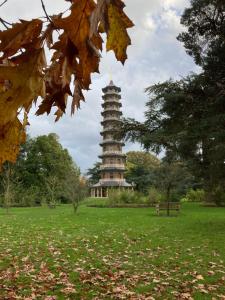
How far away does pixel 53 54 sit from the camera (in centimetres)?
86

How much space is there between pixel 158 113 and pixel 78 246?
5096 millimetres

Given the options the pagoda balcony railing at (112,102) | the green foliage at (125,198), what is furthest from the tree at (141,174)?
the green foliage at (125,198)

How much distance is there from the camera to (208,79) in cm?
1156

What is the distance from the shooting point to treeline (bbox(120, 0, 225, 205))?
427 inches

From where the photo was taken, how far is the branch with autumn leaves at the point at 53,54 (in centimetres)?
63

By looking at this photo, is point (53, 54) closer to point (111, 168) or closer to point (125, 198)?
point (125, 198)

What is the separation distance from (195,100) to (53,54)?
10.9 m

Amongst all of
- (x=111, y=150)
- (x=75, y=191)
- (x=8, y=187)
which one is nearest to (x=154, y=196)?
(x=75, y=191)

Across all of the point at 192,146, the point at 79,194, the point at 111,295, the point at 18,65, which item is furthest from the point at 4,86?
the point at 79,194

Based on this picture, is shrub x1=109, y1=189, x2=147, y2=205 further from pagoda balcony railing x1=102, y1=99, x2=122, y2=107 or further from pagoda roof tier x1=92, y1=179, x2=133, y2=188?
pagoda balcony railing x1=102, y1=99, x2=122, y2=107

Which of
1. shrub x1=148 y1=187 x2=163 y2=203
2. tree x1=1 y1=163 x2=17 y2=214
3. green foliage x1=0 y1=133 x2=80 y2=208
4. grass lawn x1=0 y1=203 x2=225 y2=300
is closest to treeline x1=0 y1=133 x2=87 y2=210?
green foliage x1=0 y1=133 x2=80 y2=208

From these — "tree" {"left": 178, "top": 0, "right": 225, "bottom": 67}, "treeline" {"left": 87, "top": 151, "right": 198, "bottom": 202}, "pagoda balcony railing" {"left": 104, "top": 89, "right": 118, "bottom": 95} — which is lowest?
"treeline" {"left": 87, "top": 151, "right": 198, "bottom": 202}

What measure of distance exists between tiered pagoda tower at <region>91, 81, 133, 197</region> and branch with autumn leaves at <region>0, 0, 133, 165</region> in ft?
141

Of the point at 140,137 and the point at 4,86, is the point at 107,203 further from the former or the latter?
the point at 4,86
